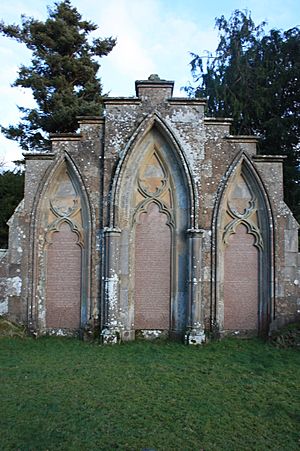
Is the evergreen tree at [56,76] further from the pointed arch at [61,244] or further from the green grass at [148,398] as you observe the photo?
the green grass at [148,398]

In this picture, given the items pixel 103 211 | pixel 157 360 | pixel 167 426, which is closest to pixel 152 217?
pixel 103 211

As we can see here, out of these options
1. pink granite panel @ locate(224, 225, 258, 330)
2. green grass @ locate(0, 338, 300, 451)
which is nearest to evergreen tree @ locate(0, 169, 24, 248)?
green grass @ locate(0, 338, 300, 451)

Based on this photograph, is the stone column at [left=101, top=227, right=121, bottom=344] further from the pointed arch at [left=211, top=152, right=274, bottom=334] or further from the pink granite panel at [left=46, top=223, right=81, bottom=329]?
the pointed arch at [left=211, top=152, right=274, bottom=334]

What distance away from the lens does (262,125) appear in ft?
52.7

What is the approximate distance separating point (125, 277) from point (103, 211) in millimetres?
1816

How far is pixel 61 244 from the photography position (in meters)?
10.3

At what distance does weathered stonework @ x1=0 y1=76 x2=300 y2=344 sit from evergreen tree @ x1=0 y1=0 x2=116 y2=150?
6807 mm

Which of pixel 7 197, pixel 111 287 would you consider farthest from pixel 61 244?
pixel 7 197

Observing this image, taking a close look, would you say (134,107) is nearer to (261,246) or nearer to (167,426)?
(261,246)

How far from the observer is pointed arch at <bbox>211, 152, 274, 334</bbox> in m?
9.85

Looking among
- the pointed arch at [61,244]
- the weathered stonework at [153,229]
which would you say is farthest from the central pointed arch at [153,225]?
the pointed arch at [61,244]

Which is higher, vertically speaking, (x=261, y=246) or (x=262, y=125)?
(x=262, y=125)

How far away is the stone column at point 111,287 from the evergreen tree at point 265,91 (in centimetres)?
800

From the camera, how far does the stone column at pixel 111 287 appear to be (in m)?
9.33
